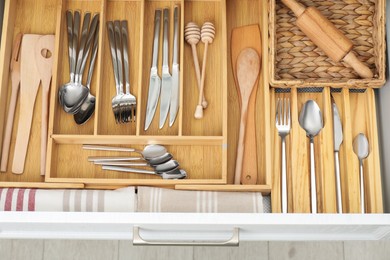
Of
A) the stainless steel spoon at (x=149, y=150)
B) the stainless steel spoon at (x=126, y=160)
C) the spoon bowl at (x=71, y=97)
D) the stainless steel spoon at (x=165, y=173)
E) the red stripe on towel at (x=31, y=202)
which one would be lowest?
the red stripe on towel at (x=31, y=202)

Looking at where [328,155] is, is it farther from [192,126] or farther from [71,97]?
[71,97]

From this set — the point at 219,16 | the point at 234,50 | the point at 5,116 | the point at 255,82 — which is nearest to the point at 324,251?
the point at 255,82

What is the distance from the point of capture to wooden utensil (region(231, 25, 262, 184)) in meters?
1.46

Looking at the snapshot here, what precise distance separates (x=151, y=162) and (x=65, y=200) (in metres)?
0.23

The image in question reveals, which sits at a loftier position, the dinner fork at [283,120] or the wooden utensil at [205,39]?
the wooden utensil at [205,39]

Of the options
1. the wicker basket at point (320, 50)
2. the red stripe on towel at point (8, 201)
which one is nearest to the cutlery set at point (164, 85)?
the wicker basket at point (320, 50)

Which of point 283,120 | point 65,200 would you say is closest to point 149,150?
point 65,200

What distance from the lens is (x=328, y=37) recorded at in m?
1.47

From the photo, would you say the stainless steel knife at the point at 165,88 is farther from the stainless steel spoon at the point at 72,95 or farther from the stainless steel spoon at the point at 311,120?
the stainless steel spoon at the point at 311,120

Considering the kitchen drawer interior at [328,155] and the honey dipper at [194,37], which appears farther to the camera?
the honey dipper at [194,37]

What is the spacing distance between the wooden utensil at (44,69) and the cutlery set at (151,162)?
0.36ft

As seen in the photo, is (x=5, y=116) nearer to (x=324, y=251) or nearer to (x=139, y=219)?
(x=139, y=219)

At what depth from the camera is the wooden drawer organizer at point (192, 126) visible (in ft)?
4.70

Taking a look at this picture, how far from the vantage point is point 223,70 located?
4.87 feet
